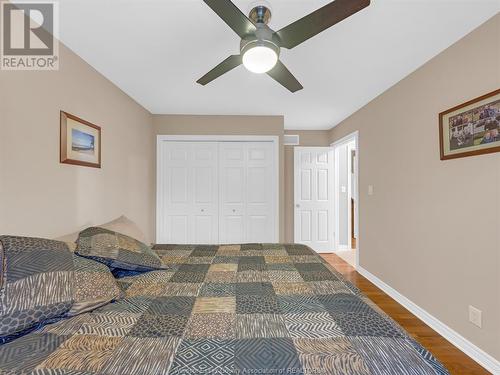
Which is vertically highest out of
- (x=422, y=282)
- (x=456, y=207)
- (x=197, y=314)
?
(x=456, y=207)

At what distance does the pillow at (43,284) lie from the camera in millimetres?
957

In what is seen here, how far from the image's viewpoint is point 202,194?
163 inches

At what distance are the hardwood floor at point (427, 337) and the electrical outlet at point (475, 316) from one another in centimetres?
28

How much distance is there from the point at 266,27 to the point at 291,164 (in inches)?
141

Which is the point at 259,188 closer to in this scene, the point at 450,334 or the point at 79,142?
the point at 79,142

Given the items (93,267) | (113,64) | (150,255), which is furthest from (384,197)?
(113,64)

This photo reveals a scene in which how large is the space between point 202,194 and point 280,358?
11.3 ft

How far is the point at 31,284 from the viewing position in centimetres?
103

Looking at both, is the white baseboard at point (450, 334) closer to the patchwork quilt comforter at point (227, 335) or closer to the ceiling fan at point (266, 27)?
the patchwork quilt comforter at point (227, 335)

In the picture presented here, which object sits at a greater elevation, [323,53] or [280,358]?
[323,53]

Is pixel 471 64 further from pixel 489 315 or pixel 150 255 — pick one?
pixel 150 255

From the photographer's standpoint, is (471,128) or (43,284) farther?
(471,128)

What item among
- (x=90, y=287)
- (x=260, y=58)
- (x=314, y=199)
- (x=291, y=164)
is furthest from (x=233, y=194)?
(x=90, y=287)

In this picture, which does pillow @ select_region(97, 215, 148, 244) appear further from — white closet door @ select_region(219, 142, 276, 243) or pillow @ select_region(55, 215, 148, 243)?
white closet door @ select_region(219, 142, 276, 243)
